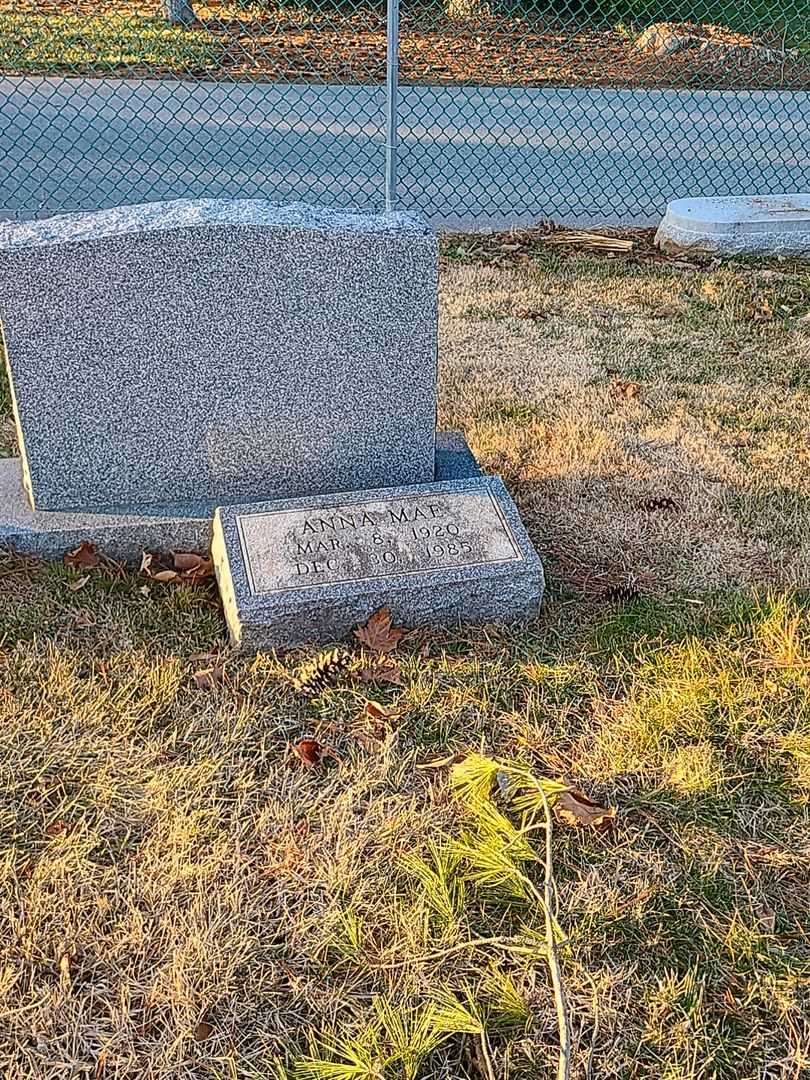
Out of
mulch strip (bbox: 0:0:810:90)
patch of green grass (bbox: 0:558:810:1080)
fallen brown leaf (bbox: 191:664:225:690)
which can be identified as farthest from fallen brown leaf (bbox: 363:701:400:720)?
mulch strip (bbox: 0:0:810:90)

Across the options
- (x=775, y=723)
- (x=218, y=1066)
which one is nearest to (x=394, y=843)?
(x=218, y=1066)

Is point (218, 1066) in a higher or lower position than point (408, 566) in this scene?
lower

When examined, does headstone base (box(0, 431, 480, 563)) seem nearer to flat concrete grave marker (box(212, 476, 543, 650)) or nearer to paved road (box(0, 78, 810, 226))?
flat concrete grave marker (box(212, 476, 543, 650))

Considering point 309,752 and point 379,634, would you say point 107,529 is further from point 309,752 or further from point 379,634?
point 309,752

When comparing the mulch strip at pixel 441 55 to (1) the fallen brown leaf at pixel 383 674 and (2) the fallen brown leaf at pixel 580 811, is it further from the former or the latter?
(2) the fallen brown leaf at pixel 580 811

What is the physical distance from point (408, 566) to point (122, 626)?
2.57 feet

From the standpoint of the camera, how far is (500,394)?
14.0ft

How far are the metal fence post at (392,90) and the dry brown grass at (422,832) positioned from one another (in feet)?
7.06

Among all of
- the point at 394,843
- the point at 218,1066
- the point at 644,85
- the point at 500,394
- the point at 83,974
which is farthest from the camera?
the point at 644,85

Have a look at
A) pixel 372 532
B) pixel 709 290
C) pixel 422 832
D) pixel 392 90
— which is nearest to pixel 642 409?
pixel 709 290

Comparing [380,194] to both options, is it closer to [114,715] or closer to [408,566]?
[408,566]

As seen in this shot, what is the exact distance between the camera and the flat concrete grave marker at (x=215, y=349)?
2.78 m

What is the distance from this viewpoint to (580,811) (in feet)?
7.47

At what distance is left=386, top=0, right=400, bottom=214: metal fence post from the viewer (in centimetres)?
456
